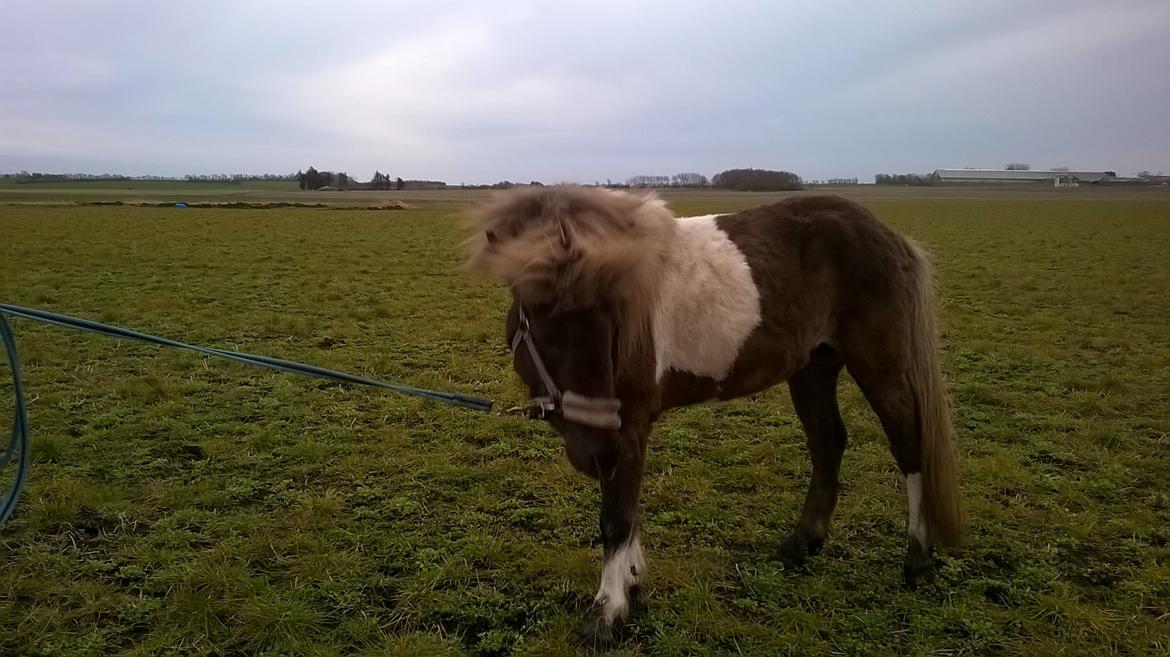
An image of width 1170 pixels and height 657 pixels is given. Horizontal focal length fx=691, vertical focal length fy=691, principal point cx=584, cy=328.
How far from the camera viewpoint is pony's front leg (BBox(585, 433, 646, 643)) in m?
2.87

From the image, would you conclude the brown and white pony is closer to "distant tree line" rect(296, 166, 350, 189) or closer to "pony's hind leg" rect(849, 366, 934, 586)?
→ "pony's hind leg" rect(849, 366, 934, 586)

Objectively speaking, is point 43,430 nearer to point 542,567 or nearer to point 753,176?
point 542,567

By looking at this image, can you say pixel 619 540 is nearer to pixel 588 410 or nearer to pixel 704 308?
pixel 588 410

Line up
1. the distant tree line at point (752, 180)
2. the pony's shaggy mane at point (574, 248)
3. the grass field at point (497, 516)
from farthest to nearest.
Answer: the distant tree line at point (752, 180)
the grass field at point (497, 516)
the pony's shaggy mane at point (574, 248)

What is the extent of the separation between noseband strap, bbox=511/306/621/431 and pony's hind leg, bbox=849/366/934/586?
1.57 m

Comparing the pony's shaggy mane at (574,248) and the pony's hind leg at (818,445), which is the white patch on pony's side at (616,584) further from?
the pony's hind leg at (818,445)

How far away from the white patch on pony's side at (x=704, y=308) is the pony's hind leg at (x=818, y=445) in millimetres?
856

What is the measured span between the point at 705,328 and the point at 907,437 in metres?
1.26

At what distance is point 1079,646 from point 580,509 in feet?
8.43

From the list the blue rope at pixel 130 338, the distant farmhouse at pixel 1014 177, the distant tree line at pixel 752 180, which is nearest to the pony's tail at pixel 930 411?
the blue rope at pixel 130 338

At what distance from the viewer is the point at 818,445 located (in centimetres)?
383

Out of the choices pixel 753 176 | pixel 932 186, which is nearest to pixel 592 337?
pixel 753 176

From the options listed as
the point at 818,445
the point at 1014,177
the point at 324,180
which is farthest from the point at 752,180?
the point at 1014,177

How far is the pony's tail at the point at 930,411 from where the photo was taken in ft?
11.3
